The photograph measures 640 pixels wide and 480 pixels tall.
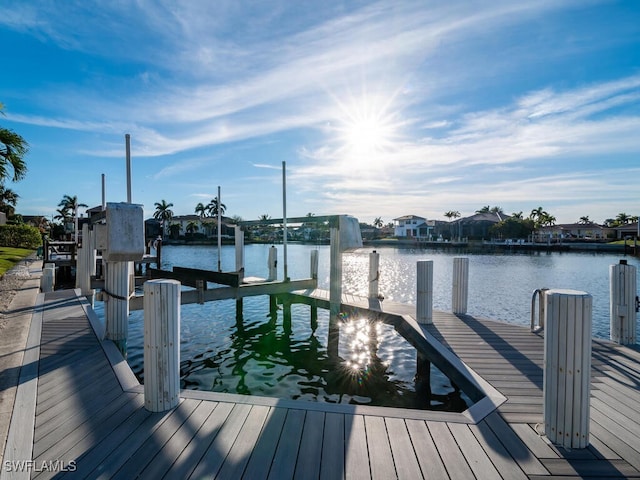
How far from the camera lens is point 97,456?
9.31 ft

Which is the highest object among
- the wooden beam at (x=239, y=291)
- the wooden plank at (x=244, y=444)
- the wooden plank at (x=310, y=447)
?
the wooden beam at (x=239, y=291)

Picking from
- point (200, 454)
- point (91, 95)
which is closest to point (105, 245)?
point (200, 454)

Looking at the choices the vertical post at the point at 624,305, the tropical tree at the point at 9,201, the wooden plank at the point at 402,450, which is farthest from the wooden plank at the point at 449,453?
the tropical tree at the point at 9,201

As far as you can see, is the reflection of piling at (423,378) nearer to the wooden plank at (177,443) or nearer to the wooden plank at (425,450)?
the wooden plank at (425,450)

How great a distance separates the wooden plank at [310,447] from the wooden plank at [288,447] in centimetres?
4

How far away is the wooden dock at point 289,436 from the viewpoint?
106 inches

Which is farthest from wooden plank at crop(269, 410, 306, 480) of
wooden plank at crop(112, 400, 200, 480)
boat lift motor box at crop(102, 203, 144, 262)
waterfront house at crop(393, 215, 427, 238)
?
waterfront house at crop(393, 215, 427, 238)

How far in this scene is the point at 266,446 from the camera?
117 inches

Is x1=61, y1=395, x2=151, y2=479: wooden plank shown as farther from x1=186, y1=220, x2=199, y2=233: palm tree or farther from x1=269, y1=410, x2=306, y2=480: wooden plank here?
x1=186, y1=220, x2=199, y2=233: palm tree

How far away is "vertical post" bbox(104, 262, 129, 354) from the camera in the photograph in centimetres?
584

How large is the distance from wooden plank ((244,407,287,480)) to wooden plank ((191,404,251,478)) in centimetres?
23

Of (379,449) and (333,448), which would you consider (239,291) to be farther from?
(379,449)

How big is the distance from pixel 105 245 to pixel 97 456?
3455mm

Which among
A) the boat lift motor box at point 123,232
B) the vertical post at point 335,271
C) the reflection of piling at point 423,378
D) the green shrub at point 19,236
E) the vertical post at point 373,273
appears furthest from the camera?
the green shrub at point 19,236
